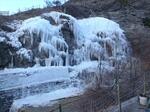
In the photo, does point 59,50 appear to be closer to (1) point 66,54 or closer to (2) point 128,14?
(1) point 66,54

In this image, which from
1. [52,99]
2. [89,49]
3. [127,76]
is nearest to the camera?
[127,76]

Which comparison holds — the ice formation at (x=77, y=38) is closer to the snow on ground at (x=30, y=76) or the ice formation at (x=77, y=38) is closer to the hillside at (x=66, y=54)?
the hillside at (x=66, y=54)

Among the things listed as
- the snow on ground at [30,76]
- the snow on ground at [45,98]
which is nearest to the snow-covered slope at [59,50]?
the snow on ground at [30,76]

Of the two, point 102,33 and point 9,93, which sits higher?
point 102,33

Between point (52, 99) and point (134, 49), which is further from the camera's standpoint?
point (134, 49)

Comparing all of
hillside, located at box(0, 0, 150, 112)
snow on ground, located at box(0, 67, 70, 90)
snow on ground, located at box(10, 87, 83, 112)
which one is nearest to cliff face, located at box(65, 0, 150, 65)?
hillside, located at box(0, 0, 150, 112)

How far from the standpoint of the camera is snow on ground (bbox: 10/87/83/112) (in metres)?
20.8

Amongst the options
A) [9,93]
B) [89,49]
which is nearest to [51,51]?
[89,49]

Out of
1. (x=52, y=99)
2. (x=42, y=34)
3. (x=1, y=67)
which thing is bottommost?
(x=52, y=99)

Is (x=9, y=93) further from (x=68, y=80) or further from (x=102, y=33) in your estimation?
(x=102, y=33)

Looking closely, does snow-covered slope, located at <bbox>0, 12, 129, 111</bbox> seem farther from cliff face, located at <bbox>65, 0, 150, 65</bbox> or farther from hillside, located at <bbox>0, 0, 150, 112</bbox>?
cliff face, located at <bbox>65, 0, 150, 65</bbox>

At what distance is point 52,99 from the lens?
71.2ft

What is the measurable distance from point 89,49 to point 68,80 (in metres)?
3.98

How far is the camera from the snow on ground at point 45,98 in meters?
20.8
